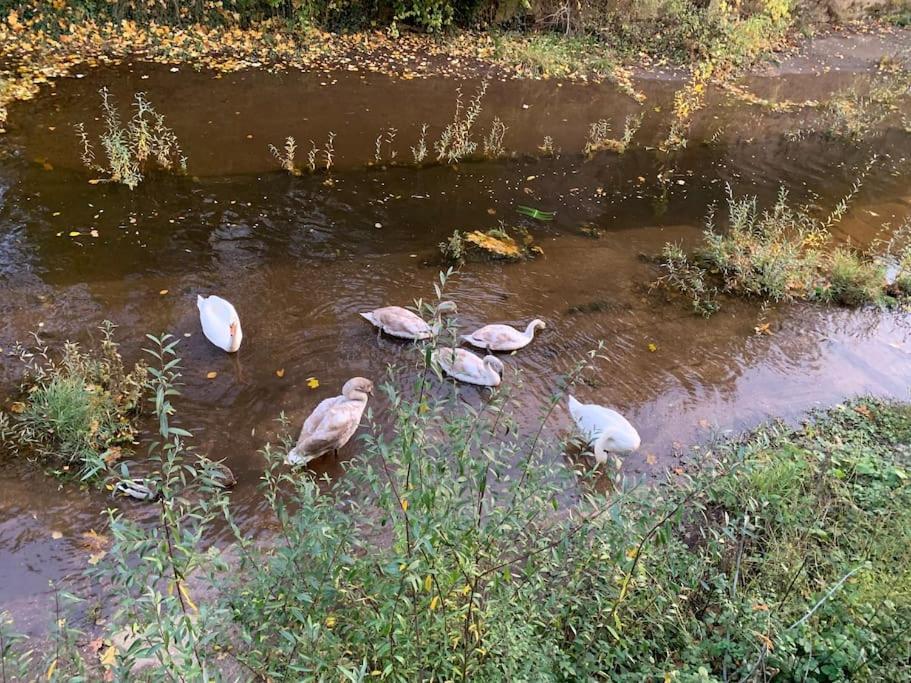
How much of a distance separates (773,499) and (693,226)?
5075 millimetres

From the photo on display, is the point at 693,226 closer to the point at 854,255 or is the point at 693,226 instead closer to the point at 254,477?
the point at 854,255

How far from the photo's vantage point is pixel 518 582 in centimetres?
296

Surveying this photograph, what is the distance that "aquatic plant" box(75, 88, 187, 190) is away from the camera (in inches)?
291

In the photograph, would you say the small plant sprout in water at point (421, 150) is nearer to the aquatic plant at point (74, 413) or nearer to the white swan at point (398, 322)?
the white swan at point (398, 322)

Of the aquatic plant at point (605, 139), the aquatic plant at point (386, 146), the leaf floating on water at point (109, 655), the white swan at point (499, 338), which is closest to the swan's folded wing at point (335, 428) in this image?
the white swan at point (499, 338)

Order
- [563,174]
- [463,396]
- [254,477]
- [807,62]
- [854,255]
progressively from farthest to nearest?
[807,62], [563,174], [854,255], [463,396], [254,477]

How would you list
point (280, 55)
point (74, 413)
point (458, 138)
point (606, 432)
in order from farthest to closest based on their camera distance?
1. point (280, 55)
2. point (458, 138)
3. point (606, 432)
4. point (74, 413)

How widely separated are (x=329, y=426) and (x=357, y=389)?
444mm

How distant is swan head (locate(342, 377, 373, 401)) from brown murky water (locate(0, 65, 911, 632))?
8.3 inches

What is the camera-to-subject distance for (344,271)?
6738mm

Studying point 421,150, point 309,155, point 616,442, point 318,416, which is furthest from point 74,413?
point 421,150

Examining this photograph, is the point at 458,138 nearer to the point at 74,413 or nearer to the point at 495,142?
the point at 495,142

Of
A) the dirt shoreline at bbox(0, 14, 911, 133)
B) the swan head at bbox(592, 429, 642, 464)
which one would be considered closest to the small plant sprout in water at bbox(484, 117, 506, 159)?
the dirt shoreline at bbox(0, 14, 911, 133)

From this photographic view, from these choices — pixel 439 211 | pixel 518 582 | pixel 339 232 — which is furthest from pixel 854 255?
pixel 518 582
